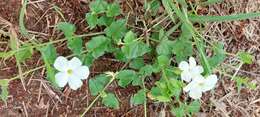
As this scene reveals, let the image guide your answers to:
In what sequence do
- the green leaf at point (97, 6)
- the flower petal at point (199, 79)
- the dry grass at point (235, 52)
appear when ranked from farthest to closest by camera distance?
the dry grass at point (235, 52)
the green leaf at point (97, 6)
the flower petal at point (199, 79)

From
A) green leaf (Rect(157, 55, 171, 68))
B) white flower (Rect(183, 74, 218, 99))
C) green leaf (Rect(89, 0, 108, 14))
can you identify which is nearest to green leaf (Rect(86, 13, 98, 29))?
green leaf (Rect(89, 0, 108, 14))

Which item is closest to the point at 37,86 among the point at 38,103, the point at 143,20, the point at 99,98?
the point at 38,103

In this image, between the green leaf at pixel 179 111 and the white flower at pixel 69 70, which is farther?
the green leaf at pixel 179 111

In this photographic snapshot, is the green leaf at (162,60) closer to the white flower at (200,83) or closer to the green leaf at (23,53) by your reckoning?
the white flower at (200,83)

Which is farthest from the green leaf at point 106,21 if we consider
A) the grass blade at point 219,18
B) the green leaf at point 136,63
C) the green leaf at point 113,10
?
the grass blade at point 219,18

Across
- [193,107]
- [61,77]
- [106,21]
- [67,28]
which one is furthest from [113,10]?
[193,107]

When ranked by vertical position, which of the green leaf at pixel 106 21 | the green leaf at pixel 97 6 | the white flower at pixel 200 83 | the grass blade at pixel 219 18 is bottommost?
the white flower at pixel 200 83

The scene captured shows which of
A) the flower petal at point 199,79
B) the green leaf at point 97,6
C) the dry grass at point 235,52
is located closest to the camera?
the flower petal at point 199,79
